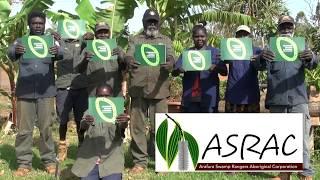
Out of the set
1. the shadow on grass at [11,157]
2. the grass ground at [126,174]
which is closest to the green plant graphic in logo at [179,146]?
the grass ground at [126,174]

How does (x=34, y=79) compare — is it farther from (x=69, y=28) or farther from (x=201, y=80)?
(x=201, y=80)

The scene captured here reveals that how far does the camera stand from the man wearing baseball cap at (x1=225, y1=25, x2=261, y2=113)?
634 cm

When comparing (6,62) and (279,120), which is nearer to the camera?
(279,120)

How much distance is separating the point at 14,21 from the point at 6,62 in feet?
6.55

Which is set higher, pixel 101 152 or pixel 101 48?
pixel 101 48

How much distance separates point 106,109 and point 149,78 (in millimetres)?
1442

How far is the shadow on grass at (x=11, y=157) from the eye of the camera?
6963 millimetres

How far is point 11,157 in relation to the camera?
7617 millimetres

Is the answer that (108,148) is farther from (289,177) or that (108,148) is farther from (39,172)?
(289,177)

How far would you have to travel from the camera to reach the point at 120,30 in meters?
8.55

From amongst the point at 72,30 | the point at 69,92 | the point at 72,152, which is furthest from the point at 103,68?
the point at 72,152

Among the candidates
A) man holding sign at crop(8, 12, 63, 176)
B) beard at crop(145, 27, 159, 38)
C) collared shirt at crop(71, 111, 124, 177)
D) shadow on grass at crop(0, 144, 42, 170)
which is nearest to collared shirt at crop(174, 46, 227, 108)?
beard at crop(145, 27, 159, 38)

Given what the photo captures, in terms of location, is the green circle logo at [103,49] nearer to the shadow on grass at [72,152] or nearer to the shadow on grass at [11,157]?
the shadow on grass at [11,157]

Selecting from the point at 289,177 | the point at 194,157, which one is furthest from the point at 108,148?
the point at 289,177
